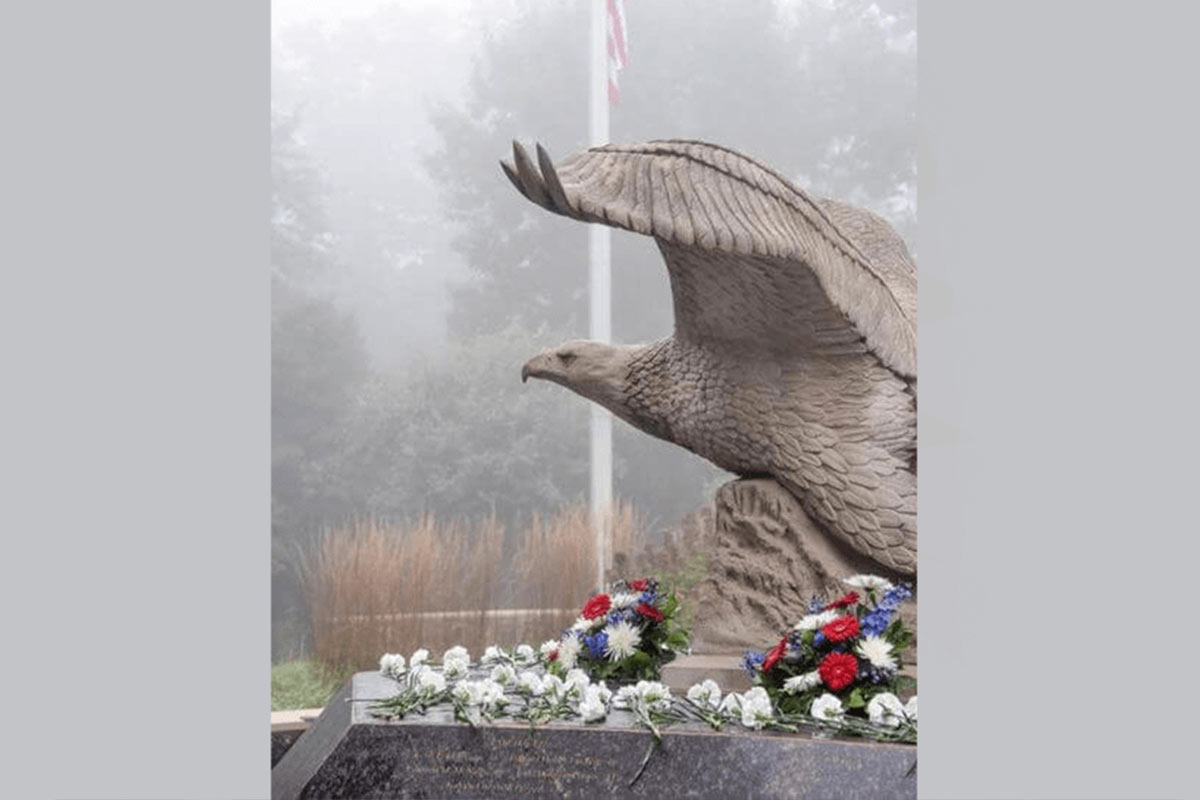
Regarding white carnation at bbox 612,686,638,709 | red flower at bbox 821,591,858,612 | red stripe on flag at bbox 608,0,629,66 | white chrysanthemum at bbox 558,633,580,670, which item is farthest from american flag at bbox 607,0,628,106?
white carnation at bbox 612,686,638,709

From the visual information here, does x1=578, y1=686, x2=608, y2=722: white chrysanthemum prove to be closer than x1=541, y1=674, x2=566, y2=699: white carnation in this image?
Yes

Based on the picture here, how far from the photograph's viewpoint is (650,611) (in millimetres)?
4070

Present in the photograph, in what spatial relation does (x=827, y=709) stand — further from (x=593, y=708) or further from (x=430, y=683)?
(x=430, y=683)

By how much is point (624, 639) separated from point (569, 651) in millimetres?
162

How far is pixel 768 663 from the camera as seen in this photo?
342 centimetres

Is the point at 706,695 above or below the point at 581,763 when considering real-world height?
above

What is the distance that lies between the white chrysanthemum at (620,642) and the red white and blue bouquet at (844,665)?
54cm

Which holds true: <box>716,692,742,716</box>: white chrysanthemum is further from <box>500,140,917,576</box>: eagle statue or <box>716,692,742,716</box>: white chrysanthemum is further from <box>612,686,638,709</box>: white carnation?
<box>500,140,917,576</box>: eagle statue

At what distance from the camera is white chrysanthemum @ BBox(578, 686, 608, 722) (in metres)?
3.21

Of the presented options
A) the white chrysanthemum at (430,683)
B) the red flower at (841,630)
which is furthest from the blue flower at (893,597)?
the white chrysanthemum at (430,683)

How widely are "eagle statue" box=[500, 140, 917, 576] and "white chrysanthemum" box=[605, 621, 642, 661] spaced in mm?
594

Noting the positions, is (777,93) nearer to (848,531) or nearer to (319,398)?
(319,398)

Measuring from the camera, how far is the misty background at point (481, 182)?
959 cm

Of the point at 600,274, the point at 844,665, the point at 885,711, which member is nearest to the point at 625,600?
the point at 844,665
